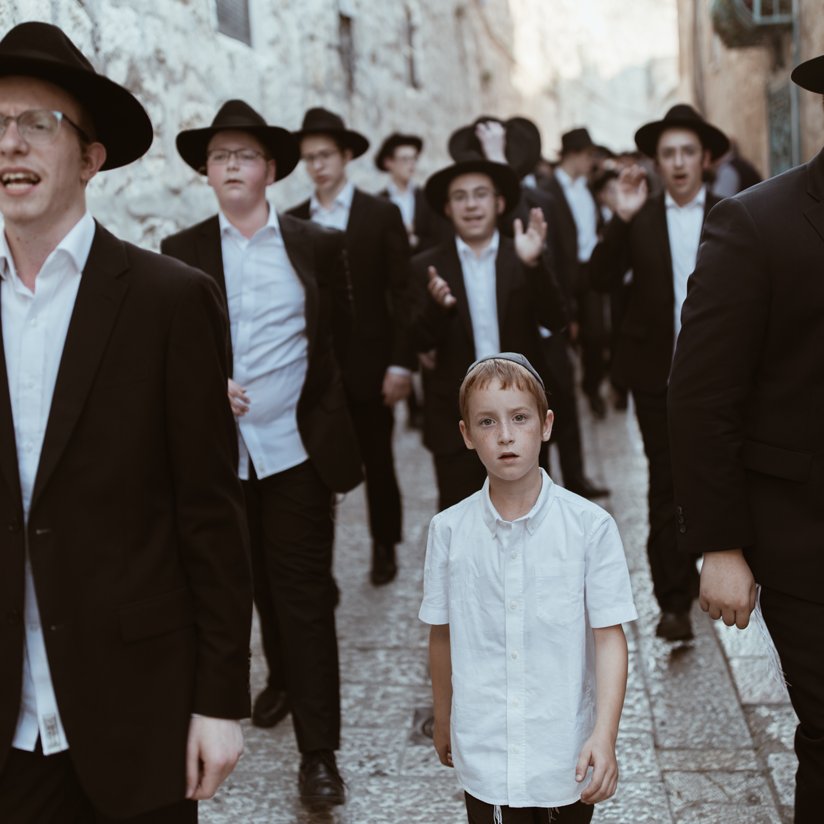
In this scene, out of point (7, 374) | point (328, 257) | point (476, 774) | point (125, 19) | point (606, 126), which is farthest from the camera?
point (606, 126)

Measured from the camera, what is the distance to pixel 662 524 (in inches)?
203

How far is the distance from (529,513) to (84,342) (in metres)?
1.04

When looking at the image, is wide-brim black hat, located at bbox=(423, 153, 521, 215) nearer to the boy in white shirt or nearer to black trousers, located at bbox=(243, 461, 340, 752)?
black trousers, located at bbox=(243, 461, 340, 752)

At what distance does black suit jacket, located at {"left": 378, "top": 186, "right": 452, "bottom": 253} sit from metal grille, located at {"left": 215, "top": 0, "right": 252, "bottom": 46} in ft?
4.23

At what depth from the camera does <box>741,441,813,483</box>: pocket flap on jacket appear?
2.67 m

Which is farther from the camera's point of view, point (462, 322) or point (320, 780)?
point (462, 322)

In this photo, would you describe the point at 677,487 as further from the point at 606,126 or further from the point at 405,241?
the point at 606,126

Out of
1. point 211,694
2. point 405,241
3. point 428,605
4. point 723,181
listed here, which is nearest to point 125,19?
point 405,241

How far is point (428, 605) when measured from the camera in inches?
110

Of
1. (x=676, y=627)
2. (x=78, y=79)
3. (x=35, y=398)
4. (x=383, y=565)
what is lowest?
(x=676, y=627)

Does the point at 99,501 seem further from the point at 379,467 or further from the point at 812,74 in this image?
the point at 379,467

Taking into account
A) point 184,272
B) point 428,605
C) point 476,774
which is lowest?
point 476,774

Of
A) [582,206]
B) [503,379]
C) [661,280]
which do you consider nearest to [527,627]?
[503,379]

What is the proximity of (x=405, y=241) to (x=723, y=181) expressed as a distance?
473 centimetres
